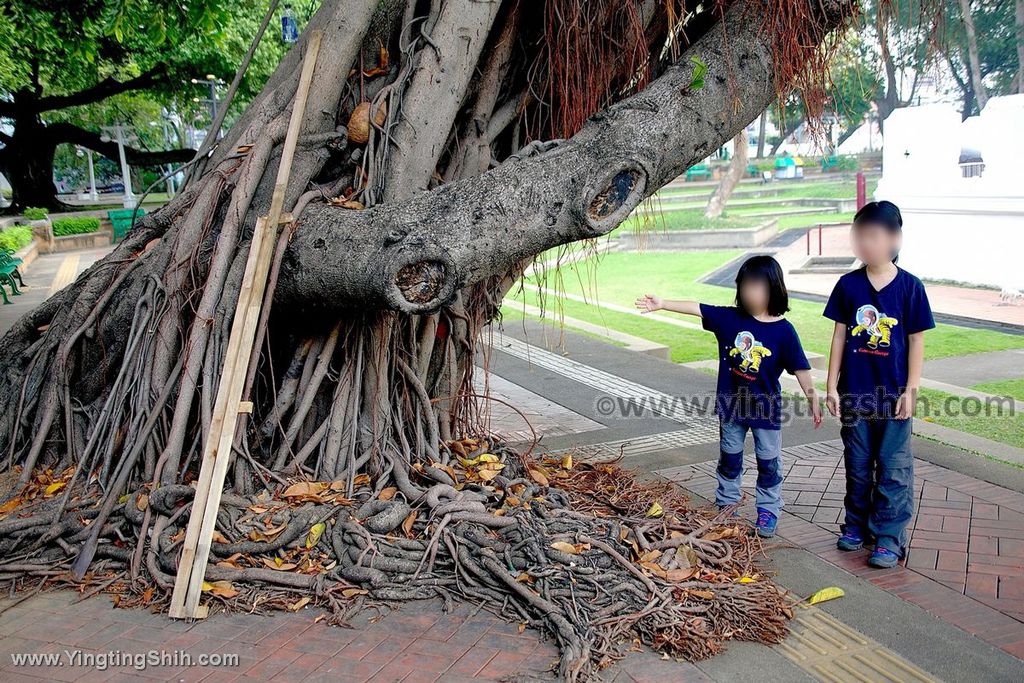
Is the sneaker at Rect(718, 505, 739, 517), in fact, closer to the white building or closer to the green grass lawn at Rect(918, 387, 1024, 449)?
the green grass lawn at Rect(918, 387, 1024, 449)

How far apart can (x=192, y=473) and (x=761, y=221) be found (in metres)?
27.7

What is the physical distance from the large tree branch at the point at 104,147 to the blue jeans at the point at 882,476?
26556 mm

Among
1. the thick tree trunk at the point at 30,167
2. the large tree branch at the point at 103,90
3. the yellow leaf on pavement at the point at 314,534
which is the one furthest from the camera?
the thick tree trunk at the point at 30,167

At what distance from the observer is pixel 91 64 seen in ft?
60.5

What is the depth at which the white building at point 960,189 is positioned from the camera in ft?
50.4

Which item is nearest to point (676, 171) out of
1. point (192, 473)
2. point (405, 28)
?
point (405, 28)

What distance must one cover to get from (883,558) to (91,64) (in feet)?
62.6

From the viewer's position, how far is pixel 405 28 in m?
4.88

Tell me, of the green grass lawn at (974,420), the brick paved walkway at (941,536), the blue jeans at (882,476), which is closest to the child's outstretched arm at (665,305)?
the blue jeans at (882,476)

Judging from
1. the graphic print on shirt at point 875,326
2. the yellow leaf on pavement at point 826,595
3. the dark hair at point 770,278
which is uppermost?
the dark hair at point 770,278

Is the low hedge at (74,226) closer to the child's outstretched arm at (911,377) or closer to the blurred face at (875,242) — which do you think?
the blurred face at (875,242)

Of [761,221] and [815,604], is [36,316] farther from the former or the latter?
[761,221]

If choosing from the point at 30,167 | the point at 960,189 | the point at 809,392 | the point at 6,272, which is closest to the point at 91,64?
the point at 6,272

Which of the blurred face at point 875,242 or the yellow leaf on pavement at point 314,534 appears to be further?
the blurred face at point 875,242
